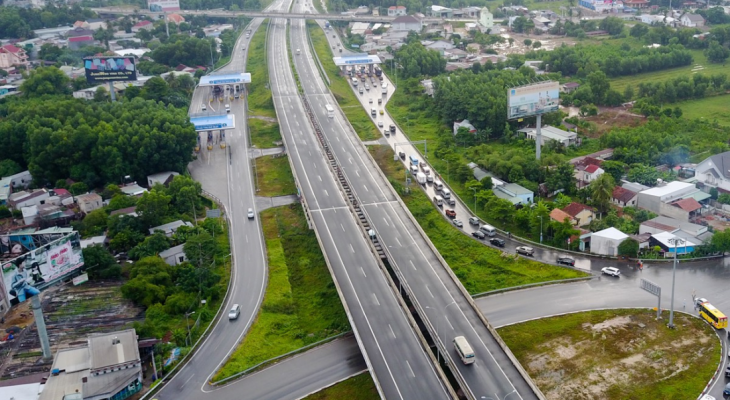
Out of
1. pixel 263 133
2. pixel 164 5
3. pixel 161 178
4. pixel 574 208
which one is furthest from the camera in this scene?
pixel 164 5

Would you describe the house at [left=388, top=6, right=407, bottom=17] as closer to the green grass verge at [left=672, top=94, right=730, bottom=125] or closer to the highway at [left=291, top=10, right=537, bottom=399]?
the green grass verge at [left=672, top=94, right=730, bottom=125]

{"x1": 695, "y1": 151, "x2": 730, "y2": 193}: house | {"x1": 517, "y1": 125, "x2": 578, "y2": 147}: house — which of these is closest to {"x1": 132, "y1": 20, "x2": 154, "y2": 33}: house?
{"x1": 517, "y1": 125, "x2": 578, "y2": 147}: house

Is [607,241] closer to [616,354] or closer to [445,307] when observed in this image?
[616,354]

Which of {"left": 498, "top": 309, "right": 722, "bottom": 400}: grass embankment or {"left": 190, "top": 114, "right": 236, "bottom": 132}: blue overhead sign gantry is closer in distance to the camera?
{"left": 498, "top": 309, "right": 722, "bottom": 400}: grass embankment

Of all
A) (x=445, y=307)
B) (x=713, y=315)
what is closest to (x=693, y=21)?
(x=713, y=315)

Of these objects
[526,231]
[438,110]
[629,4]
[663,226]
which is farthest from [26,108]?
[629,4]

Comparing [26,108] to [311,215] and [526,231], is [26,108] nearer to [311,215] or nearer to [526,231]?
[311,215]
